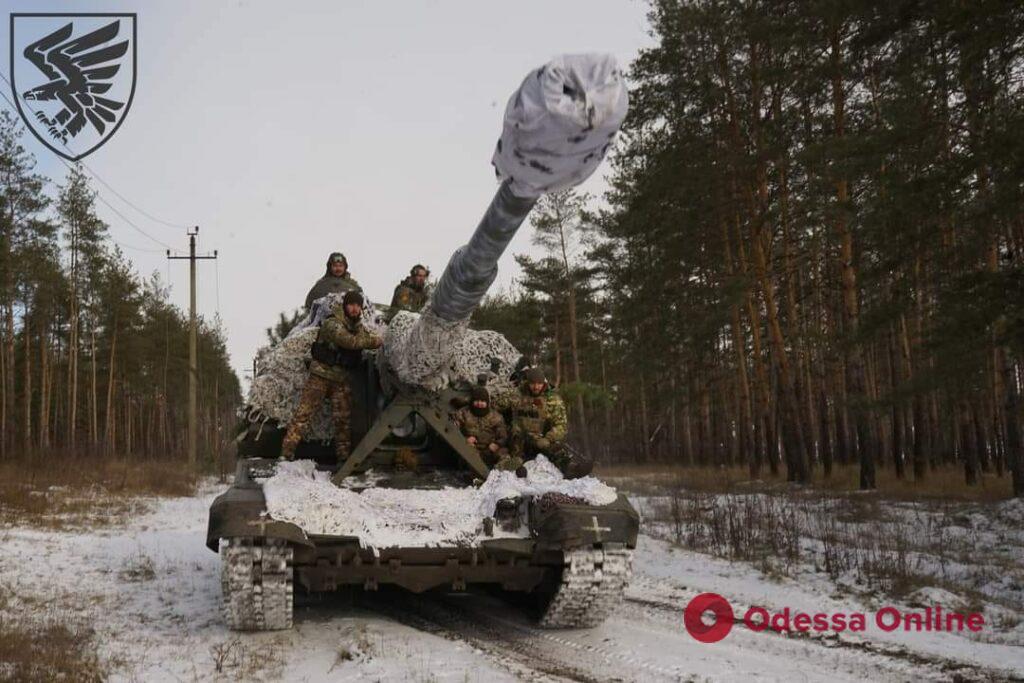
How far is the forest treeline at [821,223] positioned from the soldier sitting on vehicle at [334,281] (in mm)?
5393

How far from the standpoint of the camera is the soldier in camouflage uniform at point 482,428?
6.64 metres

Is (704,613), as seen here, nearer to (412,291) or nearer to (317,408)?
(317,408)

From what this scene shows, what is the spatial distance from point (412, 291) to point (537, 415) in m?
1.59

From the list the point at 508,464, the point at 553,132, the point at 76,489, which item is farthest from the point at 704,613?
the point at 76,489

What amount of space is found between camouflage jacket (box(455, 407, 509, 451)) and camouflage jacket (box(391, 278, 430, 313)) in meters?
1.12

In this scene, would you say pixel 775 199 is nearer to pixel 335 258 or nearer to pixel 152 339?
pixel 335 258

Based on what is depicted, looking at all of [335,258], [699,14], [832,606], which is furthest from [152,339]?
[832,606]

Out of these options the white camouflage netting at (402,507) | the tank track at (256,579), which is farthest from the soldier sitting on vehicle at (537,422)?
the tank track at (256,579)

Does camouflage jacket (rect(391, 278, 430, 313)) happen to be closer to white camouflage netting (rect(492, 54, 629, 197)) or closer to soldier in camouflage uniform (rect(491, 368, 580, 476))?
soldier in camouflage uniform (rect(491, 368, 580, 476))

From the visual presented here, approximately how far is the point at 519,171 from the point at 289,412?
4.18 meters

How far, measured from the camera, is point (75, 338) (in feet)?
112

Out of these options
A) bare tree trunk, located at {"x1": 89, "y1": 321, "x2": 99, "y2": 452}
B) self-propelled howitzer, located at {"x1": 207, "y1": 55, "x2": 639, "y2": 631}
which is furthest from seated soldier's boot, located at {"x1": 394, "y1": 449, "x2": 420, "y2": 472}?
bare tree trunk, located at {"x1": 89, "y1": 321, "x2": 99, "y2": 452}

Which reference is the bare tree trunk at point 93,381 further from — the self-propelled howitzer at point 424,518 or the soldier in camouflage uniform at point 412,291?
the self-propelled howitzer at point 424,518
